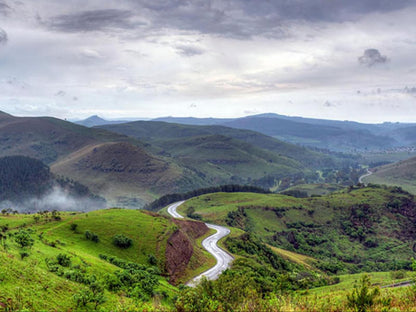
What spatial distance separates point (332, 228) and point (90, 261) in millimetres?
162118

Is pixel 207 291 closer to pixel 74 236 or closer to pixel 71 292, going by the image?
pixel 71 292

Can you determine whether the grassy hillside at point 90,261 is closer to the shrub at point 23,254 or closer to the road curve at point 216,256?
the shrub at point 23,254

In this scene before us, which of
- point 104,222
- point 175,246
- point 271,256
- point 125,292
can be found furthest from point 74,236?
point 271,256

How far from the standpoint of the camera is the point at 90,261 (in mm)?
49125

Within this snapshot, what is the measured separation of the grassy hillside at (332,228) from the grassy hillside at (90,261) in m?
63.8

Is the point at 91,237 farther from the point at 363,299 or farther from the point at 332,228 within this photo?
the point at 332,228

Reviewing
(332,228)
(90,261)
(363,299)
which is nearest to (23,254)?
(90,261)

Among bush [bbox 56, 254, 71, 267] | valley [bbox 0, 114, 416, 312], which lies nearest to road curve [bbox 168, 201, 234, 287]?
valley [bbox 0, 114, 416, 312]

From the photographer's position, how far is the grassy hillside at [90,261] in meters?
29.5

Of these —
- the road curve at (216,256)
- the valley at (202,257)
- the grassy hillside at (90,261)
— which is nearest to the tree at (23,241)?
the valley at (202,257)

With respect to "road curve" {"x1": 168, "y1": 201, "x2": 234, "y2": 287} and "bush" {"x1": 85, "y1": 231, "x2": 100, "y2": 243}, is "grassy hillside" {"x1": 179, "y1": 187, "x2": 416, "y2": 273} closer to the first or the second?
"road curve" {"x1": 168, "y1": 201, "x2": 234, "y2": 287}

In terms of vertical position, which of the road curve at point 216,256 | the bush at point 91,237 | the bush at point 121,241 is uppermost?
the bush at point 91,237

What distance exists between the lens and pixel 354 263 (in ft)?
475

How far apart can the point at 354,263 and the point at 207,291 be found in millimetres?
139765
